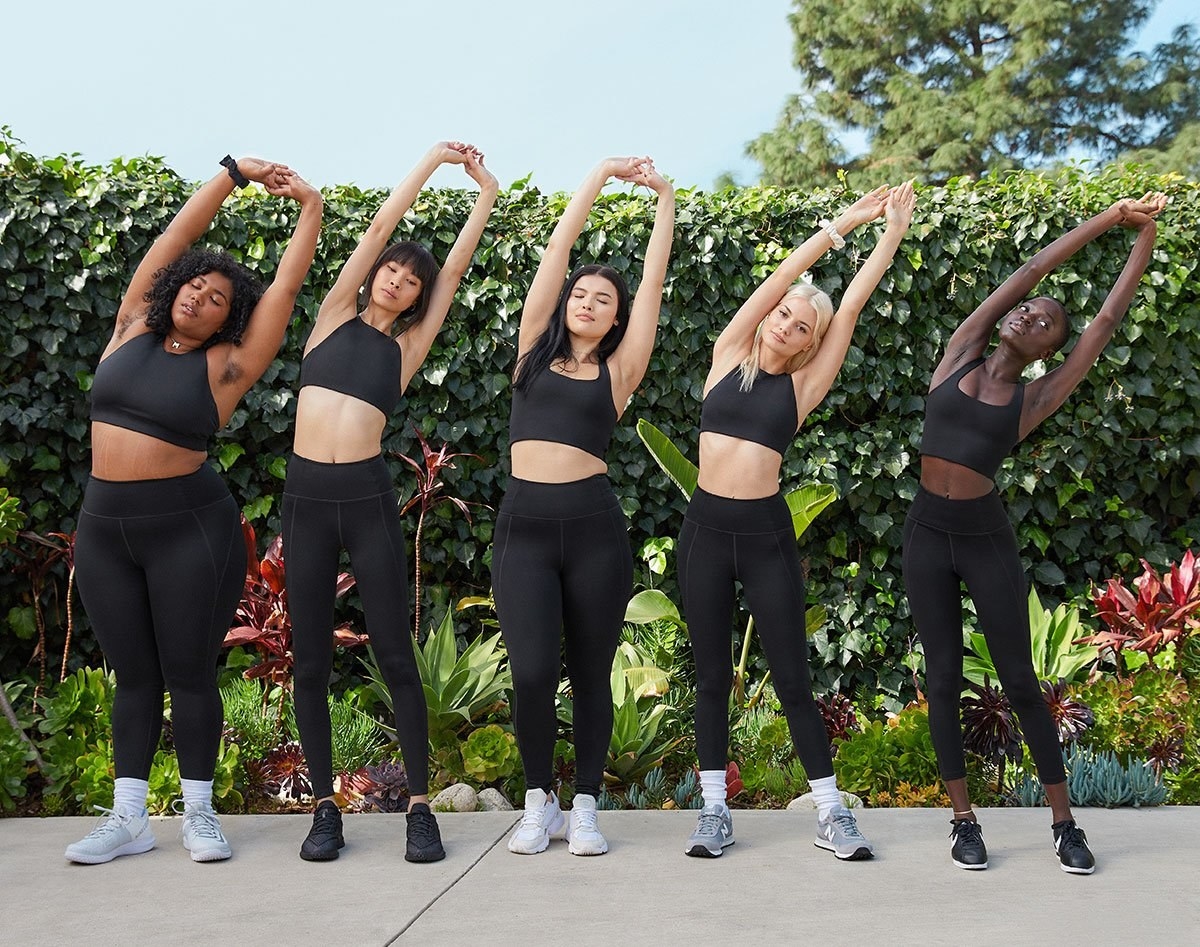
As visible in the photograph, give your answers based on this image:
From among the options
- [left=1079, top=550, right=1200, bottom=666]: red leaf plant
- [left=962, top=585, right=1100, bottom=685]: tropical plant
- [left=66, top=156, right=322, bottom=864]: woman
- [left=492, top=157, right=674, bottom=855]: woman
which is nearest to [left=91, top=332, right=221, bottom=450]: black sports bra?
[left=66, top=156, right=322, bottom=864]: woman

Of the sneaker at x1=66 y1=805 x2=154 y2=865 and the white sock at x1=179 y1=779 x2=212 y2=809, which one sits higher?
the white sock at x1=179 y1=779 x2=212 y2=809

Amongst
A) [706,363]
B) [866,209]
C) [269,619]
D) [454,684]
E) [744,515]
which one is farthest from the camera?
[706,363]

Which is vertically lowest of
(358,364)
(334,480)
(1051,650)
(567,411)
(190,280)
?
(1051,650)

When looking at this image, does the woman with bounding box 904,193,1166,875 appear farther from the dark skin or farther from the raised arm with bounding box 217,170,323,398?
the raised arm with bounding box 217,170,323,398

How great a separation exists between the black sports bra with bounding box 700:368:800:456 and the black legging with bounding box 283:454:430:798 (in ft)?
3.76

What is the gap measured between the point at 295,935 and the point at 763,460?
203 cm

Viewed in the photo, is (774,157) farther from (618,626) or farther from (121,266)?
(618,626)

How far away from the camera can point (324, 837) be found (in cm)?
372

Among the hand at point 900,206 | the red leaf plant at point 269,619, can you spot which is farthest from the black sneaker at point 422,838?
the hand at point 900,206

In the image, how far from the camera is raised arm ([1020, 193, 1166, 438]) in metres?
3.80

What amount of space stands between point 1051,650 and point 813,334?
2435 millimetres

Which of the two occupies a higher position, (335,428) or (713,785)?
(335,428)

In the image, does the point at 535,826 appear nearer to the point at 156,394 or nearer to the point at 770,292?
the point at 156,394

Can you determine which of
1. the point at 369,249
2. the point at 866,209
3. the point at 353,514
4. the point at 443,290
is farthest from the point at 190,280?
the point at 866,209
